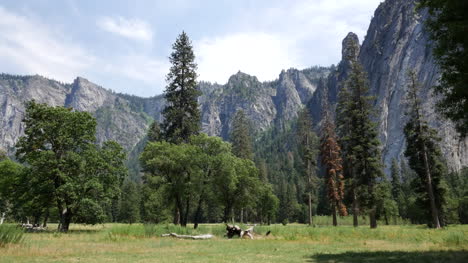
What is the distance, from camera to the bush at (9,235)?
42.0 ft

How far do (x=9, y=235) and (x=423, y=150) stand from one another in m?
34.0

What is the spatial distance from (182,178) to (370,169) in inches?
797

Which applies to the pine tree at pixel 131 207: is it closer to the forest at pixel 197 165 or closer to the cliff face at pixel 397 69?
the forest at pixel 197 165

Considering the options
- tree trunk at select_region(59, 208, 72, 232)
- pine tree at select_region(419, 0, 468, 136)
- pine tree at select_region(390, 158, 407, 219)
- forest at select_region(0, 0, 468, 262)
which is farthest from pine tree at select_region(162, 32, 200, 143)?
pine tree at select_region(390, 158, 407, 219)

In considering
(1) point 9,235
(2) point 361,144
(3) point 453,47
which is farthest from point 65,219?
(2) point 361,144

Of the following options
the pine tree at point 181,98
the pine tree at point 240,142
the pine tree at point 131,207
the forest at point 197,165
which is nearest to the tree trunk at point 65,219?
the forest at point 197,165

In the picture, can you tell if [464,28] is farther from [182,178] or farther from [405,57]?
[405,57]

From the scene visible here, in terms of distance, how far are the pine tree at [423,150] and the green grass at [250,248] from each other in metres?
13.2

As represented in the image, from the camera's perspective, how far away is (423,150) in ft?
106

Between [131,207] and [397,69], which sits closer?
[131,207]

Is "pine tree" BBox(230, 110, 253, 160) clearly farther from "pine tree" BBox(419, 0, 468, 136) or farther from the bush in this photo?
the bush

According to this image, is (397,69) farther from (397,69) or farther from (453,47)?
(453,47)

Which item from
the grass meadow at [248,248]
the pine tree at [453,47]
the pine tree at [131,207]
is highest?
the pine tree at [453,47]

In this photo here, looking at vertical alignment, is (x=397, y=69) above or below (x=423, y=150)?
above
